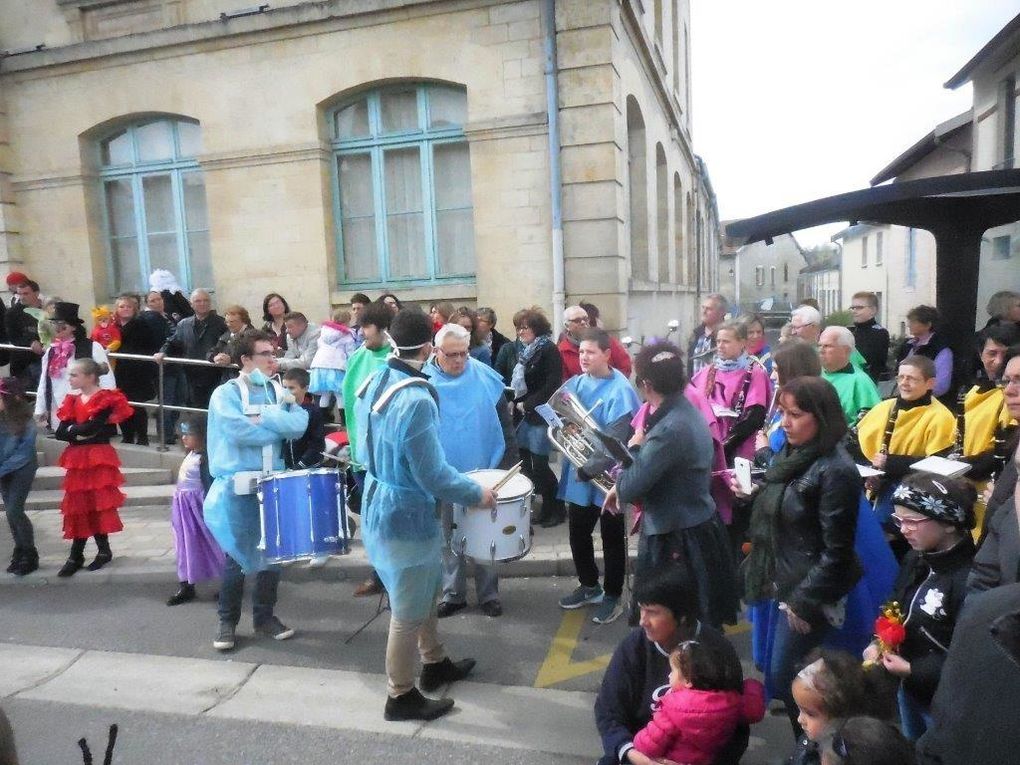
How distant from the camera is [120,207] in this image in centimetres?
1055

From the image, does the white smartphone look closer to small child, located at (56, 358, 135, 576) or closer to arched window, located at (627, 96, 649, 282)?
small child, located at (56, 358, 135, 576)

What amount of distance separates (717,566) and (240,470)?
108 inches

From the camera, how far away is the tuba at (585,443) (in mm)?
3760

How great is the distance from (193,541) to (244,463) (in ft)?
3.39

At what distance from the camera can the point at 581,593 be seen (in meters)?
4.91

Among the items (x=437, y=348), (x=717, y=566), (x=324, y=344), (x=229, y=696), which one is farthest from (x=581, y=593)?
(x=324, y=344)

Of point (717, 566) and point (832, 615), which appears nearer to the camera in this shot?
point (832, 615)

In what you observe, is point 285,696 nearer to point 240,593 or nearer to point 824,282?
point 240,593

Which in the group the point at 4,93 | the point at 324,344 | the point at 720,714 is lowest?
the point at 720,714

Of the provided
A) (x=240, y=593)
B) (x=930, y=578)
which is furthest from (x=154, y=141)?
(x=930, y=578)

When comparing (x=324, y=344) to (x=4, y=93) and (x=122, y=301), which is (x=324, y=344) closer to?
(x=122, y=301)

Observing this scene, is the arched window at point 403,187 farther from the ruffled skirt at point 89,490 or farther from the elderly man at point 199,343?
the ruffled skirt at point 89,490

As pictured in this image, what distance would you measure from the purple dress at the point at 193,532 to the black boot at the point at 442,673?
77.0 inches

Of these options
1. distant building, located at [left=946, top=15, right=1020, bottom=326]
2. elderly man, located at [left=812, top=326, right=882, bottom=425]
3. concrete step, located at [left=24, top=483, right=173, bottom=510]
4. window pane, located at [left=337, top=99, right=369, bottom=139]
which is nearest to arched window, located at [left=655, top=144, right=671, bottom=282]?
distant building, located at [left=946, top=15, right=1020, bottom=326]
